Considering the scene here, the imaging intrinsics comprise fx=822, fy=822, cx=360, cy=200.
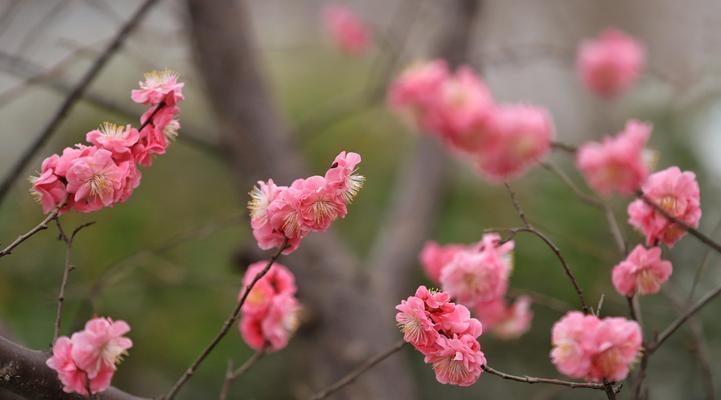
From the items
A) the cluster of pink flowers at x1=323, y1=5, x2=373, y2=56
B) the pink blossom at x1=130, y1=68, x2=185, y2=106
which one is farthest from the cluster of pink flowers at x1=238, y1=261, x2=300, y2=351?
the cluster of pink flowers at x1=323, y1=5, x2=373, y2=56

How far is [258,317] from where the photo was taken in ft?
3.79

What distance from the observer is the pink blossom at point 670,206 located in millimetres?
1001

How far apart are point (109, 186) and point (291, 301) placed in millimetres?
353

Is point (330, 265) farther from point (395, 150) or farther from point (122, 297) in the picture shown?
point (395, 150)

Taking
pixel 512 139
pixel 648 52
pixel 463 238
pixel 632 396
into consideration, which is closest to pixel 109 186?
pixel 632 396

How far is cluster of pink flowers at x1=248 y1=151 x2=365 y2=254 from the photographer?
874 millimetres

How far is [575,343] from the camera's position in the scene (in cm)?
91

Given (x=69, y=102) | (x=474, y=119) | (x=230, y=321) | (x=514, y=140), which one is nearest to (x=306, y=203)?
(x=230, y=321)

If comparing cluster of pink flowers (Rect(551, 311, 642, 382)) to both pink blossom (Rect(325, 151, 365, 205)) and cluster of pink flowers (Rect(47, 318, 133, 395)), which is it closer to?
pink blossom (Rect(325, 151, 365, 205))

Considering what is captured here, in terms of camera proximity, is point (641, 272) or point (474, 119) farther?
point (474, 119)

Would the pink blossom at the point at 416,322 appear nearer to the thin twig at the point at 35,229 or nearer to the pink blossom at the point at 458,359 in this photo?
the pink blossom at the point at 458,359

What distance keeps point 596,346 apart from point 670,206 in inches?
8.9

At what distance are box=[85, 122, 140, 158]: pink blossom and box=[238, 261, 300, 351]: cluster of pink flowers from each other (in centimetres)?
28

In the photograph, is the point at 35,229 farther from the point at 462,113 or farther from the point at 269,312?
the point at 462,113
